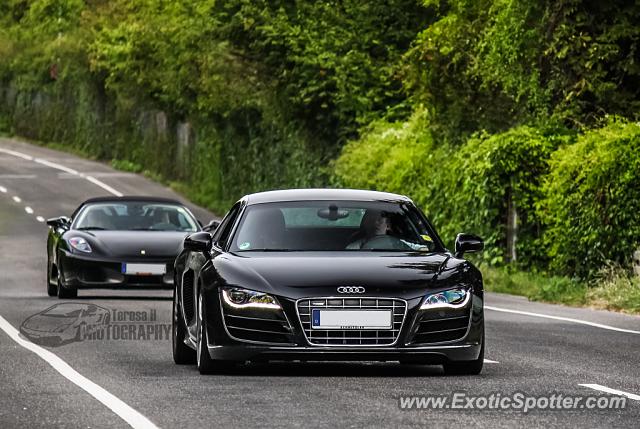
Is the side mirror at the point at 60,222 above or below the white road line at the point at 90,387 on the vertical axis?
below

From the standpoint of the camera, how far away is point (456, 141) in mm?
34406

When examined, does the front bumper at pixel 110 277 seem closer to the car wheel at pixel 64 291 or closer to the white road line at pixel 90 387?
the car wheel at pixel 64 291

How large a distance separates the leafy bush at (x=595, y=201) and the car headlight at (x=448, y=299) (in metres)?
12.3

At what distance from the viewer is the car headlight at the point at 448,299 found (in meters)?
12.5

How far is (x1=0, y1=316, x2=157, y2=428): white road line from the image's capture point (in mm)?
10203

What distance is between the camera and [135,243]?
24219 millimetres

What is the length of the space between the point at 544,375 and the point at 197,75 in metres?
44.4

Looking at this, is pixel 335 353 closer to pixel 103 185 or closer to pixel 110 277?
pixel 110 277

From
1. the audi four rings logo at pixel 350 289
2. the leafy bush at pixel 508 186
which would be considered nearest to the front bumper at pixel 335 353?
the audi four rings logo at pixel 350 289

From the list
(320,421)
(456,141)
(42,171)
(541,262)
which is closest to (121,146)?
(42,171)

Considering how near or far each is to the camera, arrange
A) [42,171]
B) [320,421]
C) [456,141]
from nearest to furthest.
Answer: [320,421]
[456,141]
[42,171]

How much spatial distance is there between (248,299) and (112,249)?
467 inches

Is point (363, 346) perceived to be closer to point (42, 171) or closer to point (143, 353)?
point (143, 353)
